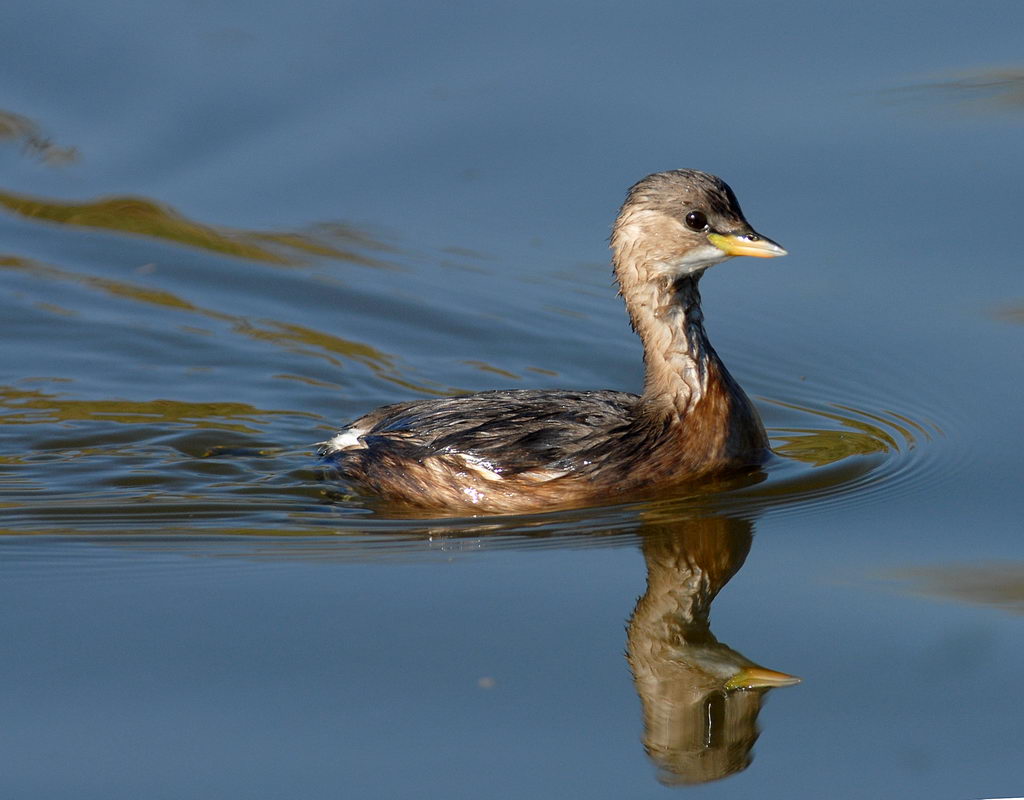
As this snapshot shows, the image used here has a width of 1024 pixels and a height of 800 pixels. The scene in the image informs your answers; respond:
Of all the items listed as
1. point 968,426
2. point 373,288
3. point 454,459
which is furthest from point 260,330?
point 968,426

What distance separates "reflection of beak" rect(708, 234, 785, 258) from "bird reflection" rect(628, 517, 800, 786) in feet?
4.55

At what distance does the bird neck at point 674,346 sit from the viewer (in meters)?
9.36

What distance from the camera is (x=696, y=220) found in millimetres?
9102

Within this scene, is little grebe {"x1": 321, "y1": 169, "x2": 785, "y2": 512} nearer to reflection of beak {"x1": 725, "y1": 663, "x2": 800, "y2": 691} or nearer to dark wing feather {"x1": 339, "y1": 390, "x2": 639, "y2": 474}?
dark wing feather {"x1": 339, "y1": 390, "x2": 639, "y2": 474}

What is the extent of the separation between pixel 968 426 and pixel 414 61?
603cm

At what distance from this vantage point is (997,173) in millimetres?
11875

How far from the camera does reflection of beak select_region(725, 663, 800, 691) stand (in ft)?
22.8

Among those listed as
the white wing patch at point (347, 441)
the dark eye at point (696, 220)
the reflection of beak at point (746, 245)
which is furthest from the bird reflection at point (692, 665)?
the white wing patch at point (347, 441)

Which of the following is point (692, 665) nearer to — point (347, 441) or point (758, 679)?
point (758, 679)

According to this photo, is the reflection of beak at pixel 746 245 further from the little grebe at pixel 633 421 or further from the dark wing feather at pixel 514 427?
the dark wing feather at pixel 514 427

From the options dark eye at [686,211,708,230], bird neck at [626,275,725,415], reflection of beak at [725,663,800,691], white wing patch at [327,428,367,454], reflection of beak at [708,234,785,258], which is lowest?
reflection of beak at [725,663,800,691]

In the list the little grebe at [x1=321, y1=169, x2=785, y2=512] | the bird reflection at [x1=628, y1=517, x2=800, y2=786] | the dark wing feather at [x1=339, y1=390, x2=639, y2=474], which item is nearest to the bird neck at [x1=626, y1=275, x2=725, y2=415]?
the little grebe at [x1=321, y1=169, x2=785, y2=512]

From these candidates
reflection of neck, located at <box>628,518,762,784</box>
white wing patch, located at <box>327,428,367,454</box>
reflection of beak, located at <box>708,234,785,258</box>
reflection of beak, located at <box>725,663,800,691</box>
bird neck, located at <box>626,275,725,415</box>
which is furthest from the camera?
white wing patch, located at <box>327,428,367,454</box>

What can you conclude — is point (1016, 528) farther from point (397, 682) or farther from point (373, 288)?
point (373, 288)
